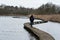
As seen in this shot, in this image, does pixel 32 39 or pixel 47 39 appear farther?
pixel 32 39

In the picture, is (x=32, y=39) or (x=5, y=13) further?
(x=5, y=13)

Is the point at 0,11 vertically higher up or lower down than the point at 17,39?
lower down

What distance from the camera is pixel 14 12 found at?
6767 inches

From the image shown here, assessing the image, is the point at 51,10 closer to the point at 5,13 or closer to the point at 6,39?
the point at 5,13

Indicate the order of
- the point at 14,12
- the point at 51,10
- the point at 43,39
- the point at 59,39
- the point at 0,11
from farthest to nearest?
the point at 14,12, the point at 0,11, the point at 51,10, the point at 59,39, the point at 43,39

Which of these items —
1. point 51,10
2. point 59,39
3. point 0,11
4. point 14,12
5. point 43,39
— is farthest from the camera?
point 14,12

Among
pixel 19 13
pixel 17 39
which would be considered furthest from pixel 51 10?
pixel 17 39

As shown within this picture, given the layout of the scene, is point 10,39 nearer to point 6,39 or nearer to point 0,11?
point 6,39

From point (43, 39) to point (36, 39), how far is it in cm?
293

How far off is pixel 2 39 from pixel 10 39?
85 centimetres

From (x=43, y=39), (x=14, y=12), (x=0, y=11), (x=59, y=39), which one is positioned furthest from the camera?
(x=14, y=12)

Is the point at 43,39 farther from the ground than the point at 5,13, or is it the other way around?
the point at 43,39

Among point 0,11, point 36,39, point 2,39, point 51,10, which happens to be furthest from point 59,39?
point 0,11

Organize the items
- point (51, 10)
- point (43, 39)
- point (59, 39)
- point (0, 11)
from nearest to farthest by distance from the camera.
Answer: point (43, 39) → point (59, 39) → point (51, 10) → point (0, 11)
